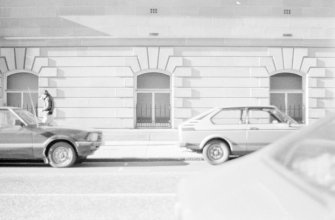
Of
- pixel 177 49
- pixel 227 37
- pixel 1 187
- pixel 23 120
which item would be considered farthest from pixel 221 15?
pixel 1 187

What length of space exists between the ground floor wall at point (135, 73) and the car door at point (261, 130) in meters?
6.33

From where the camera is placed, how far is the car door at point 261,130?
11.0m

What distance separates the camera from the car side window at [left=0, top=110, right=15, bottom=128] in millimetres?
10422

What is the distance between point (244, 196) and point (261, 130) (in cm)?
952

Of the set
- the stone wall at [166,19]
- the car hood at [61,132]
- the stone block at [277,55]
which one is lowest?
the car hood at [61,132]

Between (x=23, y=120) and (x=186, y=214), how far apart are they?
9327 mm

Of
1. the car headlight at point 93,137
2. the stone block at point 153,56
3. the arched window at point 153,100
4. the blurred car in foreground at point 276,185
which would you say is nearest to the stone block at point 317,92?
the arched window at point 153,100

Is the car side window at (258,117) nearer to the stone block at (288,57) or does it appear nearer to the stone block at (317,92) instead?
the stone block at (288,57)

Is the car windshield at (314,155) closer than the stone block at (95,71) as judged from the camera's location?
Yes

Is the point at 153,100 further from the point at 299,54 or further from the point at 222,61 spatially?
the point at 299,54

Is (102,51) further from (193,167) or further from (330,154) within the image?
(330,154)

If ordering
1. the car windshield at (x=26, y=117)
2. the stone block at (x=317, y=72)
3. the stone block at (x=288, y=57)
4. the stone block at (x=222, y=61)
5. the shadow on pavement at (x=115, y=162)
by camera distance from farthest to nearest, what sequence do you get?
the stone block at (x=317, y=72) → the stone block at (x=288, y=57) → the stone block at (x=222, y=61) → the shadow on pavement at (x=115, y=162) → the car windshield at (x=26, y=117)

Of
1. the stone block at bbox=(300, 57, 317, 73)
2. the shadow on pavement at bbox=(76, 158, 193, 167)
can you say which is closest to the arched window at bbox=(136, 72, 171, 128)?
the shadow on pavement at bbox=(76, 158, 193, 167)

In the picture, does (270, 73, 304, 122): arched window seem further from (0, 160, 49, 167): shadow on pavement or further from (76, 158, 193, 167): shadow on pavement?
(0, 160, 49, 167): shadow on pavement
